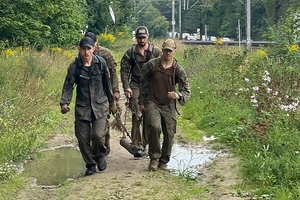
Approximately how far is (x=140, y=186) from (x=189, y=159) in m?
2.10

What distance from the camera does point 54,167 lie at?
988cm

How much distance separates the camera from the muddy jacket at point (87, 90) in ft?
28.7

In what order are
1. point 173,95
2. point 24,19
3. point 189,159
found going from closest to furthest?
1. point 173,95
2. point 189,159
3. point 24,19

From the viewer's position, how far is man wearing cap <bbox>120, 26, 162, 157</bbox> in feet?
32.3

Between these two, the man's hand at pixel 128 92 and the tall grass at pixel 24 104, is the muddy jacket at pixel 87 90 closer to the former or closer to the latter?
the man's hand at pixel 128 92

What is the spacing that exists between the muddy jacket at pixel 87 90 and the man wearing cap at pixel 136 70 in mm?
1152

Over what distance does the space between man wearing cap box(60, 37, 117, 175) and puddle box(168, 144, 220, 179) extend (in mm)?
1313

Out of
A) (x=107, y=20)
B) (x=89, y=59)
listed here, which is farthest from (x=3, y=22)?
(x=107, y=20)

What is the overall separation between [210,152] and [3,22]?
10942 mm

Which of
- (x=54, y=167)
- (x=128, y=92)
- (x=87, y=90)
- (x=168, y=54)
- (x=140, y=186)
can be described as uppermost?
(x=168, y=54)

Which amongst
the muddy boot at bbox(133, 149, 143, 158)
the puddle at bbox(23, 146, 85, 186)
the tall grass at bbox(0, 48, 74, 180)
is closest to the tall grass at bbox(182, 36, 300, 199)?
the muddy boot at bbox(133, 149, 143, 158)

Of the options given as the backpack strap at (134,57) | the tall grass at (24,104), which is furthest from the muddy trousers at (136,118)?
the tall grass at (24,104)

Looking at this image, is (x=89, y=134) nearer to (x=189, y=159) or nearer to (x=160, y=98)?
(x=160, y=98)

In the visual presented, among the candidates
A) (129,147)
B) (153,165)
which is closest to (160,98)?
(153,165)
